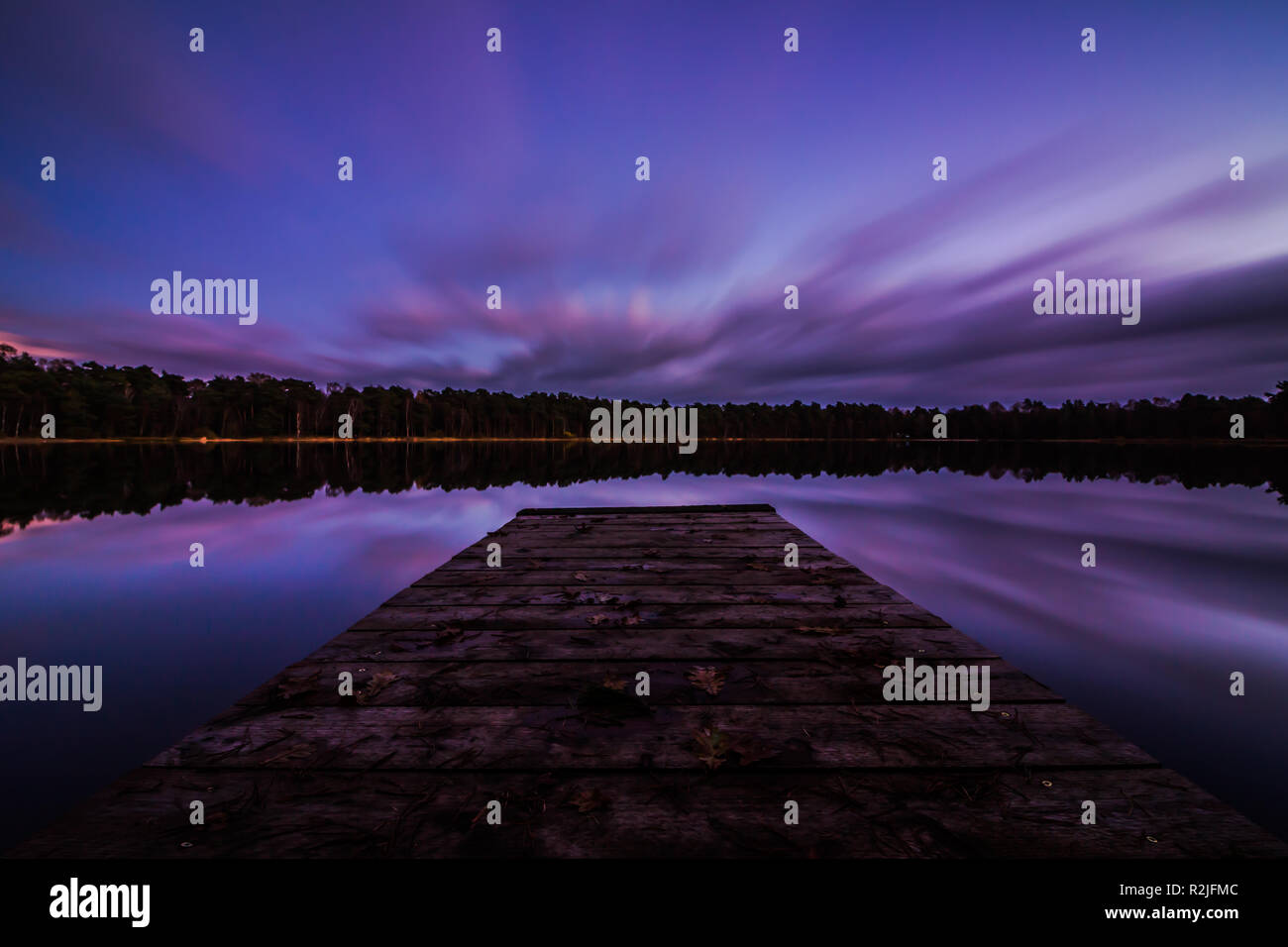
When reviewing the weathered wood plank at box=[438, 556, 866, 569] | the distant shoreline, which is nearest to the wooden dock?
the weathered wood plank at box=[438, 556, 866, 569]

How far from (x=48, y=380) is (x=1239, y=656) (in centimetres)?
15864

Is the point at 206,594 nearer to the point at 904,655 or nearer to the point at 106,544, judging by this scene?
the point at 106,544

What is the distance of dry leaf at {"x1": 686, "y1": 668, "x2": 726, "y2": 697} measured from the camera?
3.62 m

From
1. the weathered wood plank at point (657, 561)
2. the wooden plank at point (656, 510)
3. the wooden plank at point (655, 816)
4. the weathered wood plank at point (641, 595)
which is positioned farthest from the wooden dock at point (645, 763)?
the wooden plank at point (656, 510)

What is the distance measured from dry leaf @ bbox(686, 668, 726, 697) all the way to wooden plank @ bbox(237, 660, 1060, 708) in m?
0.01

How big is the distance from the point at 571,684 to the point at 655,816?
5.15ft

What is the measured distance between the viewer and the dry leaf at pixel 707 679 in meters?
3.62

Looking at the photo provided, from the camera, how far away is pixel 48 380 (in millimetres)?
101938

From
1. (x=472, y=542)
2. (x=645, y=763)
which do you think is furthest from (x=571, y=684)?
(x=472, y=542)

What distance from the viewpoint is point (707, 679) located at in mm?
3740

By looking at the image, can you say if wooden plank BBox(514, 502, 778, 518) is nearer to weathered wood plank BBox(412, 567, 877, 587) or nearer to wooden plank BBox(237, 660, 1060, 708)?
weathered wood plank BBox(412, 567, 877, 587)

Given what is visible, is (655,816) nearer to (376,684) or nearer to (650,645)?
(650,645)

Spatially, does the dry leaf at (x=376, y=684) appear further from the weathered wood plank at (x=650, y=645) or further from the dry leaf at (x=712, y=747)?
the dry leaf at (x=712, y=747)
